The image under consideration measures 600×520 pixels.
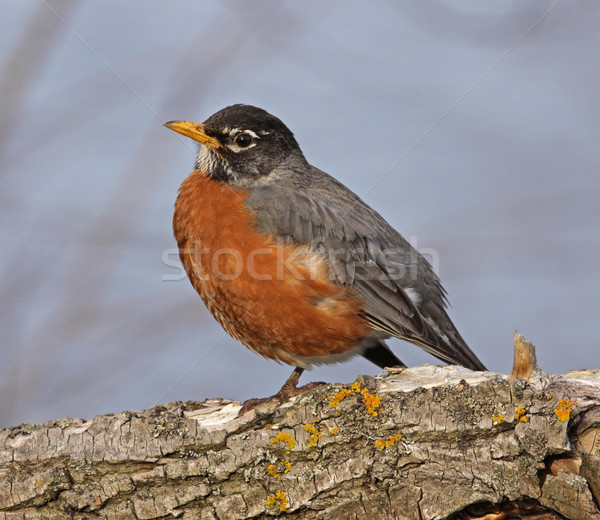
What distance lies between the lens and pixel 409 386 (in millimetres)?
3520

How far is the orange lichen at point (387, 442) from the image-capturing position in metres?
3.23

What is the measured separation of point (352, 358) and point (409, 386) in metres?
1.35

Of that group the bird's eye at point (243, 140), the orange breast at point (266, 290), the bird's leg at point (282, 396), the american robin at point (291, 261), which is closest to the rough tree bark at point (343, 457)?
the bird's leg at point (282, 396)


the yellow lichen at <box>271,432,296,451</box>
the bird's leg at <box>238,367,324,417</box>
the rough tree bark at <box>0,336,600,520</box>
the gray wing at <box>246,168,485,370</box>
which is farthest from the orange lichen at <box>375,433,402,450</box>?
the gray wing at <box>246,168,485,370</box>

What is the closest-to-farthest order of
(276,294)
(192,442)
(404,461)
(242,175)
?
(404,461) → (192,442) → (276,294) → (242,175)

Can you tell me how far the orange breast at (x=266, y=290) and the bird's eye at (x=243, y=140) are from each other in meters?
0.72

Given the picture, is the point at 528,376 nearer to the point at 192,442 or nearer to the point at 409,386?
the point at 409,386

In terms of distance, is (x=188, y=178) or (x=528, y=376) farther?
(x=188, y=178)

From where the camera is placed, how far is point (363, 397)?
3381 mm

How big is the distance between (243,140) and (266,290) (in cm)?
152

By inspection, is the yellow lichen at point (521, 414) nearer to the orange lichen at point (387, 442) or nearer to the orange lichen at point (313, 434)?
the orange lichen at point (387, 442)

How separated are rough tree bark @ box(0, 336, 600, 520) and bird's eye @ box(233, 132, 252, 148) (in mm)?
2438

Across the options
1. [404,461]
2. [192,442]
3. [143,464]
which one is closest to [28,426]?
[143,464]

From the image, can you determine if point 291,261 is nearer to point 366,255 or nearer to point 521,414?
point 366,255
